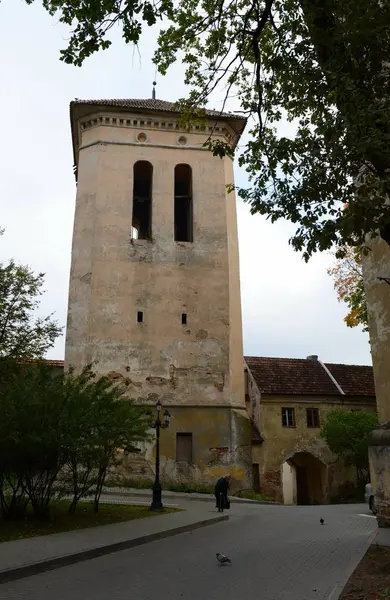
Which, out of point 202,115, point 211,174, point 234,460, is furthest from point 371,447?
point 211,174

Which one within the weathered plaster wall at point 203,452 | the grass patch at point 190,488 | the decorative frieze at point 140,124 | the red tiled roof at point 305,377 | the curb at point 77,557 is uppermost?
the decorative frieze at point 140,124

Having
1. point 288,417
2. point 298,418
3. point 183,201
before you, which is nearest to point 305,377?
point 298,418

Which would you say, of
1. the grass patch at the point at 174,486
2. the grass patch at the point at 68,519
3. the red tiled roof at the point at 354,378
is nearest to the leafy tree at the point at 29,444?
the grass patch at the point at 68,519

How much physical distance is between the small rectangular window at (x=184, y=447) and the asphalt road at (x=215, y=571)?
404 inches

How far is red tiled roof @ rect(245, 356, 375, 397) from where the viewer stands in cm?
3167

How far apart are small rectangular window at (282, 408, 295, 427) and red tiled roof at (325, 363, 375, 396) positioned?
3639 mm

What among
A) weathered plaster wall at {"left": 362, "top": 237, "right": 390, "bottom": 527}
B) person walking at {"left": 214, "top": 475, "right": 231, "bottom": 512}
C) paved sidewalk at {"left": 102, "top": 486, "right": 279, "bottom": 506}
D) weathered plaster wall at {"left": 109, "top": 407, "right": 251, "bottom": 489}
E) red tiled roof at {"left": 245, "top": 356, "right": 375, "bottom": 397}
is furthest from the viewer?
red tiled roof at {"left": 245, "top": 356, "right": 375, "bottom": 397}

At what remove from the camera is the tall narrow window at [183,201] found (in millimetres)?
28078

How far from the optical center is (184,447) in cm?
2325

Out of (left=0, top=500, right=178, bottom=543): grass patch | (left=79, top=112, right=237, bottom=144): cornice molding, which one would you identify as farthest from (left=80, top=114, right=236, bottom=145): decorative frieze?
(left=0, top=500, right=178, bottom=543): grass patch

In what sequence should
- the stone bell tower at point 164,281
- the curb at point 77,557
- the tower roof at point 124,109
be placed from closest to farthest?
the curb at point 77,557 < the stone bell tower at point 164,281 < the tower roof at point 124,109

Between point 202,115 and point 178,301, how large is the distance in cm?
1404

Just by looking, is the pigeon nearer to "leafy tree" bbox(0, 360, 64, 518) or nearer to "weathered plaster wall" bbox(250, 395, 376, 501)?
"leafy tree" bbox(0, 360, 64, 518)

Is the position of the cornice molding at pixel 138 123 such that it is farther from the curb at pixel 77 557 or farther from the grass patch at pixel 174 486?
the curb at pixel 77 557
